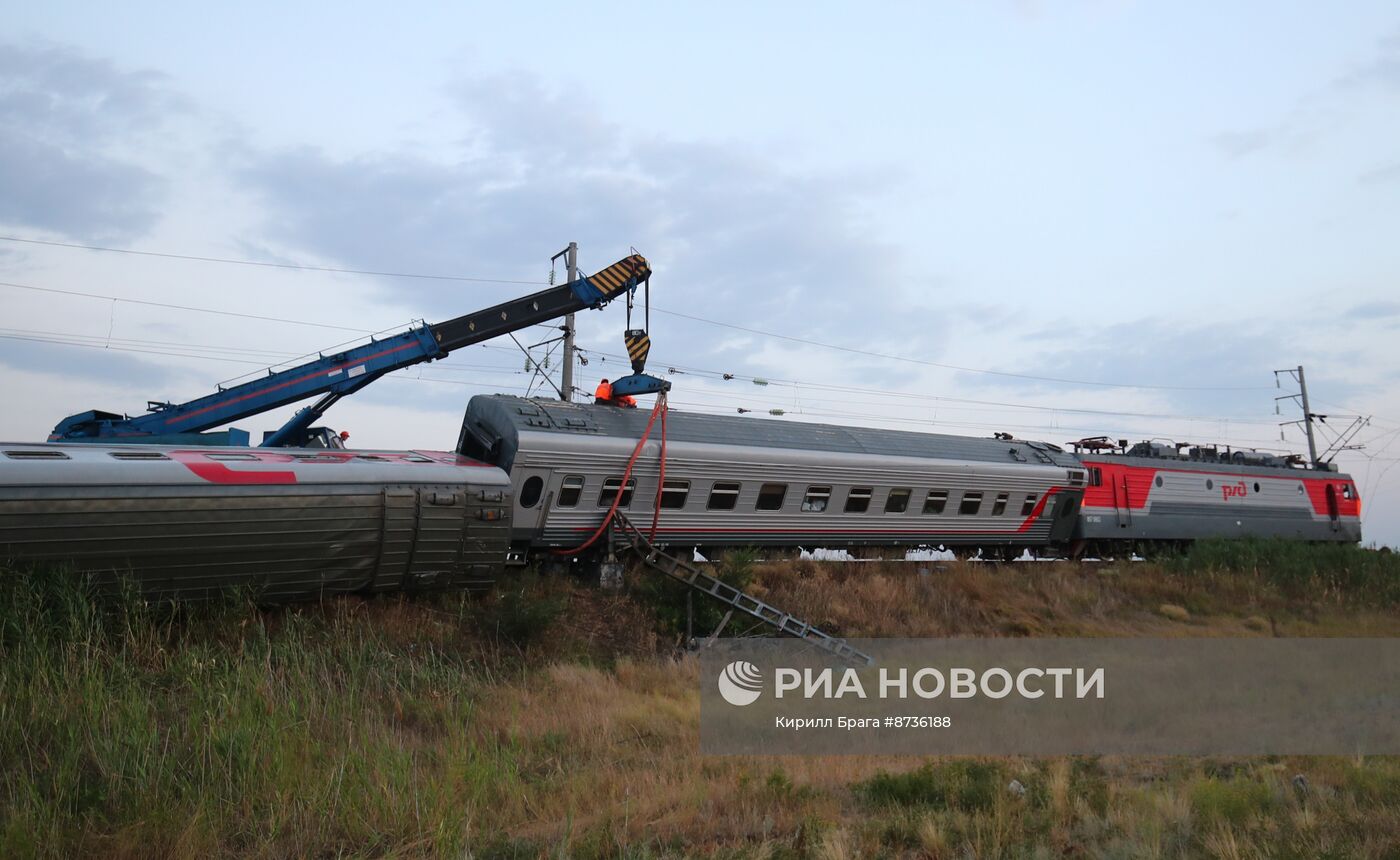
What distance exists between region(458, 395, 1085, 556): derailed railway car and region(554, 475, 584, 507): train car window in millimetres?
23

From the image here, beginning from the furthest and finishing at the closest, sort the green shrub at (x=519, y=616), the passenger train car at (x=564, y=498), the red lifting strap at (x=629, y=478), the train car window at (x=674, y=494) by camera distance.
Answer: the train car window at (x=674, y=494) < the red lifting strap at (x=629, y=478) < the green shrub at (x=519, y=616) < the passenger train car at (x=564, y=498)

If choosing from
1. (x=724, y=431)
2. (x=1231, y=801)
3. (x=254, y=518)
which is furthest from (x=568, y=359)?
(x=1231, y=801)

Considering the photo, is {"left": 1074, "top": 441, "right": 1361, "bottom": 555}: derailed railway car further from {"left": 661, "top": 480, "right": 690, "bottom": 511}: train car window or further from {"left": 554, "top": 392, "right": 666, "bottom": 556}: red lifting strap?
{"left": 554, "top": 392, "right": 666, "bottom": 556}: red lifting strap

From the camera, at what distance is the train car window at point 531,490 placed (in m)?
17.7

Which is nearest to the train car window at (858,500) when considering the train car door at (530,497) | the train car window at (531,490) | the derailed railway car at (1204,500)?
the train car door at (530,497)

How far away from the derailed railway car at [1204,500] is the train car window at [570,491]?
1635cm

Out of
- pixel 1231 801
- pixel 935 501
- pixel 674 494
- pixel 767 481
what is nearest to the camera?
pixel 1231 801

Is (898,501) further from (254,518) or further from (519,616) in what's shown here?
(254,518)

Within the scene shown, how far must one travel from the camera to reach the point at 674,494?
1977 centimetres

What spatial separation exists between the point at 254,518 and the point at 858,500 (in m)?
13.9

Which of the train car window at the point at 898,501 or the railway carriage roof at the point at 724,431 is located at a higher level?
the railway carriage roof at the point at 724,431

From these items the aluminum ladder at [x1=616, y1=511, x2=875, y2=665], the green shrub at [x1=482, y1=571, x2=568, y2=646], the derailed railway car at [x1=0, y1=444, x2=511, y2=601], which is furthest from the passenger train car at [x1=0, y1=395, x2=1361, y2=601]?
the aluminum ladder at [x1=616, y1=511, x2=875, y2=665]

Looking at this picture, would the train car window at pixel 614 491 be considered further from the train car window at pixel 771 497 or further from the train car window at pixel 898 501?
the train car window at pixel 898 501

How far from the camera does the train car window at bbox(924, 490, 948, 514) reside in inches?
933
